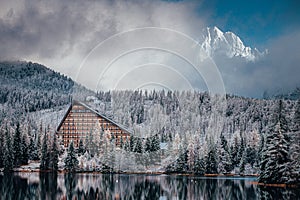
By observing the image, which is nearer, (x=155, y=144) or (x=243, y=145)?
(x=243, y=145)

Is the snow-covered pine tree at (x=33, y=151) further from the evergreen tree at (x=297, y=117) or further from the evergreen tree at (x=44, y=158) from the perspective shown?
the evergreen tree at (x=297, y=117)

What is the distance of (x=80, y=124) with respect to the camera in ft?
476

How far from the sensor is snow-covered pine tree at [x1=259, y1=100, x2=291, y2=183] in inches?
2324

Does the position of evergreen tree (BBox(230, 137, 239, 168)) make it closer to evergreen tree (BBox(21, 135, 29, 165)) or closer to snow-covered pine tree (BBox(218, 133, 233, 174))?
snow-covered pine tree (BBox(218, 133, 233, 174))

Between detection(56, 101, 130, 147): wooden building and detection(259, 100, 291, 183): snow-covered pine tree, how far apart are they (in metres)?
80.0

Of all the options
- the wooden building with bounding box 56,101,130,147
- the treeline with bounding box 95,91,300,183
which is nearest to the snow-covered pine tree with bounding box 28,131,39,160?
the wooden building with bounding box 56,101,130,147

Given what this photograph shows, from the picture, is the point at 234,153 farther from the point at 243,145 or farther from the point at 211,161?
the point at 211,161

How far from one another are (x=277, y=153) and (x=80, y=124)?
95548 mm

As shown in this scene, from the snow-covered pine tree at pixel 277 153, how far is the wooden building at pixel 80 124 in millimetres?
80020

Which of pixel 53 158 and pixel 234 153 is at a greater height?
pixel 234 153

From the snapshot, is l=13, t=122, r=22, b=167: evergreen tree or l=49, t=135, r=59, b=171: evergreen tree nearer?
l=49, t=135, r=59, b=171: evergreen tree

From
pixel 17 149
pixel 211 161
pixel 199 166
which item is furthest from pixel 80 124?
pixel 211 161

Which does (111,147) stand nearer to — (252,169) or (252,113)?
(252,169)

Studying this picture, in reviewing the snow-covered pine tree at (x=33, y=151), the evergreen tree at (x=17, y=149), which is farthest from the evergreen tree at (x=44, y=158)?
the snow-covered pine tree at (x=33, y=151)
